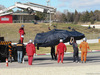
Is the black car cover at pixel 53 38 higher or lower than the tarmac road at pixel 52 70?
higher

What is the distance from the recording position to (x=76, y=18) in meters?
121

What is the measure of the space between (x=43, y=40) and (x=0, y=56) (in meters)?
3.82

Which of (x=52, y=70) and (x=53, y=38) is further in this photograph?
(x=53, y=38)

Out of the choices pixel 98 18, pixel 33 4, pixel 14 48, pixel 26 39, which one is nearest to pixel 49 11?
pixel 33 4

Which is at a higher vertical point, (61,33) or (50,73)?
(61,33)

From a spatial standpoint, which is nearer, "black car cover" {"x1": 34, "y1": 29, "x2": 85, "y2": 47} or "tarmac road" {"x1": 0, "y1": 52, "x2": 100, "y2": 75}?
"tarmac road" {"x1": 0, "y1": 52, "x2": 100, "y2": 75}

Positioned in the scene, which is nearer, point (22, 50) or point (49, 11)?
point (22, 50)

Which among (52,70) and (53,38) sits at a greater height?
(53,38)

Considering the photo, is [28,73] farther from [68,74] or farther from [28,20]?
[28,20]

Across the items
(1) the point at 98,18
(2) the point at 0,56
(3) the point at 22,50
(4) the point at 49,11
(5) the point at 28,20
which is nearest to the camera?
(3) the point at 22,50

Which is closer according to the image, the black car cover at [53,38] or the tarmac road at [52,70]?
the tarmac road at [52,70]

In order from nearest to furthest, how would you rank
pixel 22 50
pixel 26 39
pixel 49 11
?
1. pixel 22 50
2. pixel 26 39
3. pixel 49 11

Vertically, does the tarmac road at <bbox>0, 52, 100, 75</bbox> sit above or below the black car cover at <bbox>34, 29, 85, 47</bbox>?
below

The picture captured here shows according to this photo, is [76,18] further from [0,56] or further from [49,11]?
[0,56]
